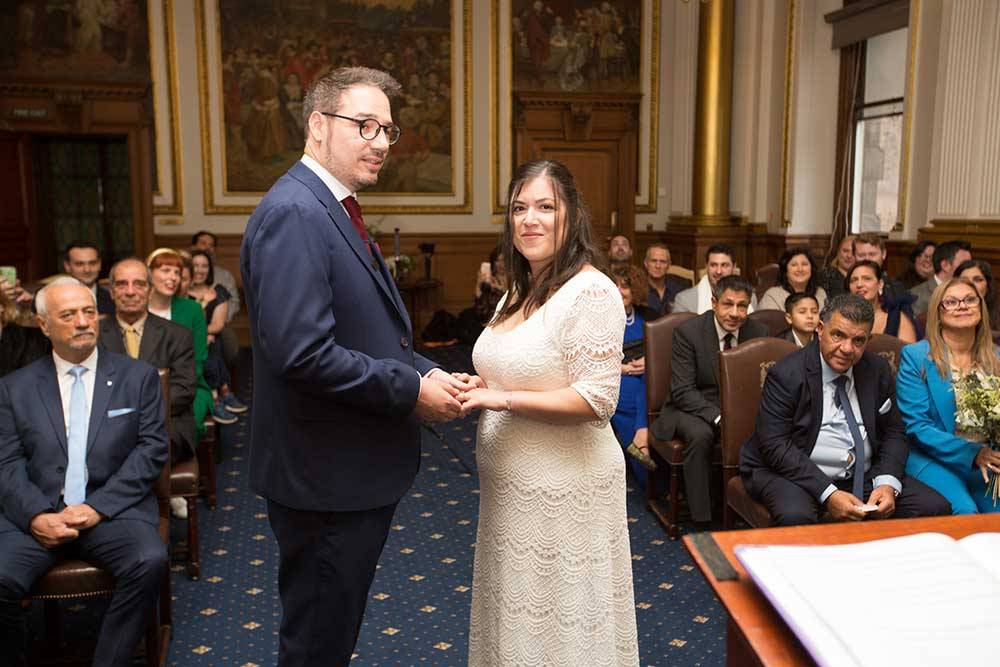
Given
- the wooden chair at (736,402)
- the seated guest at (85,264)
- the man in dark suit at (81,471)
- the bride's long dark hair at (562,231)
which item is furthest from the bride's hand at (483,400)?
the seated guest at (85,264)

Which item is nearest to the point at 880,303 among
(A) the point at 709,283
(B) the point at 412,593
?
(A) the point at 709,283

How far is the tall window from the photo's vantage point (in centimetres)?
915

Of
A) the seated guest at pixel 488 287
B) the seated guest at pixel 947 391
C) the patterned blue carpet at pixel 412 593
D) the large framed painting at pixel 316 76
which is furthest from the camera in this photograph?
the large framed painting at pixel 316 76

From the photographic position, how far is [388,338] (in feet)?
6.95

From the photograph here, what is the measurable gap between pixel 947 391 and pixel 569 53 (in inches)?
369

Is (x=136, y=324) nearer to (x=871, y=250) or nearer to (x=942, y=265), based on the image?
(x=871, y=250)

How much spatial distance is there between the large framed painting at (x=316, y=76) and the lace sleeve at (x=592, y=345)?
9.74 meters

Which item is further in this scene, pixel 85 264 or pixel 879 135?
pixel 879 135

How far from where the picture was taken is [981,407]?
3217 millimetres

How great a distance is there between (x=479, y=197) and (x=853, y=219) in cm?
485

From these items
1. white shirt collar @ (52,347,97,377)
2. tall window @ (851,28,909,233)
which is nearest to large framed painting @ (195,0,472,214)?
tall window @ (851,28,909,233)

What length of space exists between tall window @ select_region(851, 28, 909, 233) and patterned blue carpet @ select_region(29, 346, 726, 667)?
18.8 feet

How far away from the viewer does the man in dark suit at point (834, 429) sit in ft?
11.7

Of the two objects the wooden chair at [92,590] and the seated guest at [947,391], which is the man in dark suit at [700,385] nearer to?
the seated guest at [947,391]
